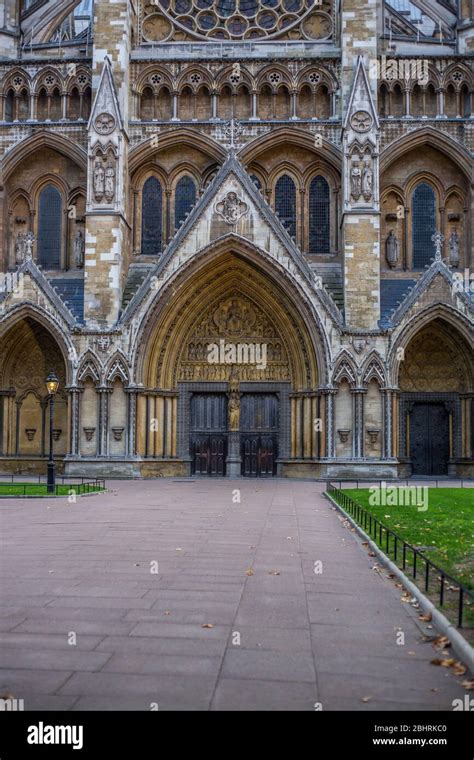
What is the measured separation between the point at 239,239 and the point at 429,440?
38.8 feet

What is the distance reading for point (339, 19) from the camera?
3544cm

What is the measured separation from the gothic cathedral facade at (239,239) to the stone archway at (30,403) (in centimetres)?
10

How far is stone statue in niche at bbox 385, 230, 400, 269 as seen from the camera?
35500 millimetres

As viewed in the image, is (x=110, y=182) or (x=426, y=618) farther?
(x=110, y=182)

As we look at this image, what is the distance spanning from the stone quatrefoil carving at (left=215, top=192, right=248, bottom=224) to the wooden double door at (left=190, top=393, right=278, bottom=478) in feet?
24.9

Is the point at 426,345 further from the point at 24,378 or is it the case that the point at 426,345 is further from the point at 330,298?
the point at 24,378

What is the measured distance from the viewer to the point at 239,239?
109 feet

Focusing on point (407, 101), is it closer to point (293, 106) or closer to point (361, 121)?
point (361, 121)

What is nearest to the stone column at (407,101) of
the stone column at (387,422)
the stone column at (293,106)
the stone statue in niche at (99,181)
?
the stone column at (293,106)

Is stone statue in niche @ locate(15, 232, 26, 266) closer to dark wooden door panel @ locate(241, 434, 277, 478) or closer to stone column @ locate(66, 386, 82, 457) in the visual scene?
stone column @ locate(66, 386, 82, 457)

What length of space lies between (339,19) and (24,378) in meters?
20.9

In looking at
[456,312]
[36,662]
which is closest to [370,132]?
[456,312]

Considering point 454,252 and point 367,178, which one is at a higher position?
point 367,178

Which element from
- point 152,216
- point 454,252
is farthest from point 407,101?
point 152,216
